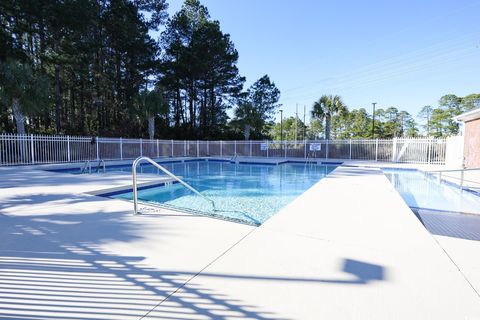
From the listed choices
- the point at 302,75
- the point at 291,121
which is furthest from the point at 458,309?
the point at 291,121

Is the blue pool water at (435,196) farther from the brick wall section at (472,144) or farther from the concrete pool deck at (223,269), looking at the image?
the concrete pool deck at (223,269)

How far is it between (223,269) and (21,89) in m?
14.4

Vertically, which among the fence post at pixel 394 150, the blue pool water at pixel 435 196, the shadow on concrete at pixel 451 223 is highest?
the fence post at pixel 394 150

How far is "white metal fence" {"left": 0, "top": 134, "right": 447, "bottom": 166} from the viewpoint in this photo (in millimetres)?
11508

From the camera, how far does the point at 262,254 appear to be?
2.39m

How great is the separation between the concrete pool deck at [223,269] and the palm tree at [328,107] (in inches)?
800

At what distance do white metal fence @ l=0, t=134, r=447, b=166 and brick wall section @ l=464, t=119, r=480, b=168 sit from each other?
2.62m

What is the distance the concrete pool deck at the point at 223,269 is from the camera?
1.60 m

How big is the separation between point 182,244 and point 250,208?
335 centimetres

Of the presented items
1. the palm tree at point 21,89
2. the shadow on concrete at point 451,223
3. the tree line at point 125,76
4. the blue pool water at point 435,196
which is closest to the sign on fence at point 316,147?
the tree line at point 125,76

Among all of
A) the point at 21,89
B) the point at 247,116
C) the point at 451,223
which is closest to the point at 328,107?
the point at 247,116

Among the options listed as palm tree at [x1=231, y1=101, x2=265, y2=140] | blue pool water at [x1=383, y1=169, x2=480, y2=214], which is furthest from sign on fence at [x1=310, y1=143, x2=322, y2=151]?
blue pool water at [x1=383, y1=169, x2=480, y2=214]

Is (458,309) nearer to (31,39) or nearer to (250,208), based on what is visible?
(250,208)

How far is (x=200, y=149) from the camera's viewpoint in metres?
21.2
